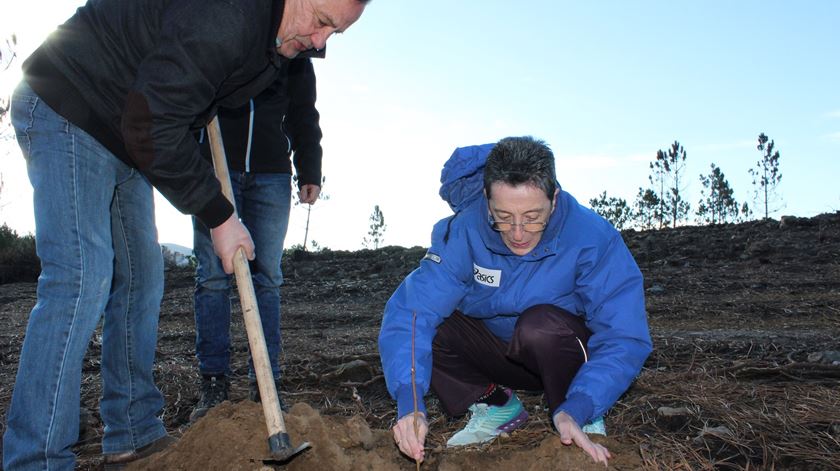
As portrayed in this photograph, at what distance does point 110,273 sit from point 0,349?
3.89 m

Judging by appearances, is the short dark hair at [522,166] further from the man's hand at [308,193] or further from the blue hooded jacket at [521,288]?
the man's hand at [308,193]

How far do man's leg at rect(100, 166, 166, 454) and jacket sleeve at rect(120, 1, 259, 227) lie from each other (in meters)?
0.48

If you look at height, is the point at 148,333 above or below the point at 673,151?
below

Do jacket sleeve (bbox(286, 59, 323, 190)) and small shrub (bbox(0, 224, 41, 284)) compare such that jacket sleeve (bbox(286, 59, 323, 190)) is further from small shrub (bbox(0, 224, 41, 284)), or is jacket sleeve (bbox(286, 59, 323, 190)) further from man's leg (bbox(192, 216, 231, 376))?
small shrub (bbox(0, 224, 41, 284))

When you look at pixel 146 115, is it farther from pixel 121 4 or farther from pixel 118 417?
pixel 118 417

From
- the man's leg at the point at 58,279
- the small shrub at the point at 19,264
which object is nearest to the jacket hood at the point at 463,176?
the man's leg at the point at 58,279

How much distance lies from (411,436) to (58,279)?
1.16 m

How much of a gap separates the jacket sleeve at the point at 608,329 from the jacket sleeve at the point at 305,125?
5.34 ft

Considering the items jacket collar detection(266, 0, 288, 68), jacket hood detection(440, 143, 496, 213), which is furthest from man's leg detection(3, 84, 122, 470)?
jacket hood detection(440, 143, 496, 213)

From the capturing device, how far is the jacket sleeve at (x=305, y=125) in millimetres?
3529

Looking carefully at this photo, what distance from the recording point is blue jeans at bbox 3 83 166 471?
1909 millimetres

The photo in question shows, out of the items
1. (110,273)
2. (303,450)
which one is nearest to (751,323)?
(303,450)

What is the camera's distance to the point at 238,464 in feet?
6.85

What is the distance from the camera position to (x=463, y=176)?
2.76 m
